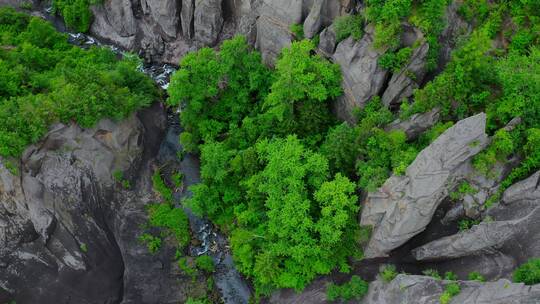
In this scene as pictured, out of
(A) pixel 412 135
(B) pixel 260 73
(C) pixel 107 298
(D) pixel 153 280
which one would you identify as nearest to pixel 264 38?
(B) pixel 260 73

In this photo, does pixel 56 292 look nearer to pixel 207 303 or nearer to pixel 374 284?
pixel 207 303

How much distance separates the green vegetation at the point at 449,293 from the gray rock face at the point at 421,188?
5.25m

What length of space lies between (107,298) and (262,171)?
1783cm

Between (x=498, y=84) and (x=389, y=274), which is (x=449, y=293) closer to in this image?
(x=389, y=274)

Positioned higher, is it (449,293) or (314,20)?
(314,20)

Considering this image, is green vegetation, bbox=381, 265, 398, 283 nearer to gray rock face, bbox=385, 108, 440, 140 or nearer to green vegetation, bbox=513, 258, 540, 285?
green vegetation, bbox=513, 258, 540, 285

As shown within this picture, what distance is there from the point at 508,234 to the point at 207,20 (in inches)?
1577

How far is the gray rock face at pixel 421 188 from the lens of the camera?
3073cm

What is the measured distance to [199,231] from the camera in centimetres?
4594

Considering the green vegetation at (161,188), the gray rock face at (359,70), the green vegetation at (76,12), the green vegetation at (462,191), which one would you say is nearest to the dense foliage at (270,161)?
the gray rock face at (359,70)

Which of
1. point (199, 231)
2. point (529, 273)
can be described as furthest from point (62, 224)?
point (529, 273)

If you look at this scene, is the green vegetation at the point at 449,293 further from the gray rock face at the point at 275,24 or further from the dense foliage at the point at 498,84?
the gray rock face at the point at 275,24

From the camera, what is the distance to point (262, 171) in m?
38.9

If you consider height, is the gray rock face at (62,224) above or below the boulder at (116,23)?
below
